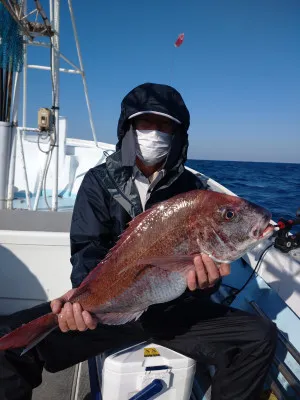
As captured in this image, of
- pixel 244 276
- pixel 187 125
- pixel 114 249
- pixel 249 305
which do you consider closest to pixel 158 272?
pixel 114 249

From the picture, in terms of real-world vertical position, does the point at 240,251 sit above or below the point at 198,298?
above

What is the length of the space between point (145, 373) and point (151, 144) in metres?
1.65

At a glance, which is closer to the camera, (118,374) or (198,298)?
(118,374)

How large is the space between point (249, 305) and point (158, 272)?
1.87m

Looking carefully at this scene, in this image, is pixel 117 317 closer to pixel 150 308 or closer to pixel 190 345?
pixel 150 308

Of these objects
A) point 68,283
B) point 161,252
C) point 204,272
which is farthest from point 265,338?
point 68,283

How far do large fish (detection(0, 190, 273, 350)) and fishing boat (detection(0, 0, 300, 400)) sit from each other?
17.2 inches

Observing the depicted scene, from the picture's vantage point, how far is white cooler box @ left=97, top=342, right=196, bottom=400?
2062 millimetres

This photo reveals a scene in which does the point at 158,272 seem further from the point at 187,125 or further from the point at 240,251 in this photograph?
the point at 187,125

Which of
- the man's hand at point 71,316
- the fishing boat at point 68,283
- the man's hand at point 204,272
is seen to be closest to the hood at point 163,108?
the fishing boat at point 68,283

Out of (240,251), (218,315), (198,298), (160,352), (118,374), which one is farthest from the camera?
(198,298)

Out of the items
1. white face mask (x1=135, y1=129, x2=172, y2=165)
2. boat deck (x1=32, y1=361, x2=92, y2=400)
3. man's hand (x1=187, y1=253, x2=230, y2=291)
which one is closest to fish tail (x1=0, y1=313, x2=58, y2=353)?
man's hand (x1=187, y1=253, x2=230, y2=291)

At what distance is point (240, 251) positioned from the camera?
1.87 meters

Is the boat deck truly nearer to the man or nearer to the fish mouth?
the man
